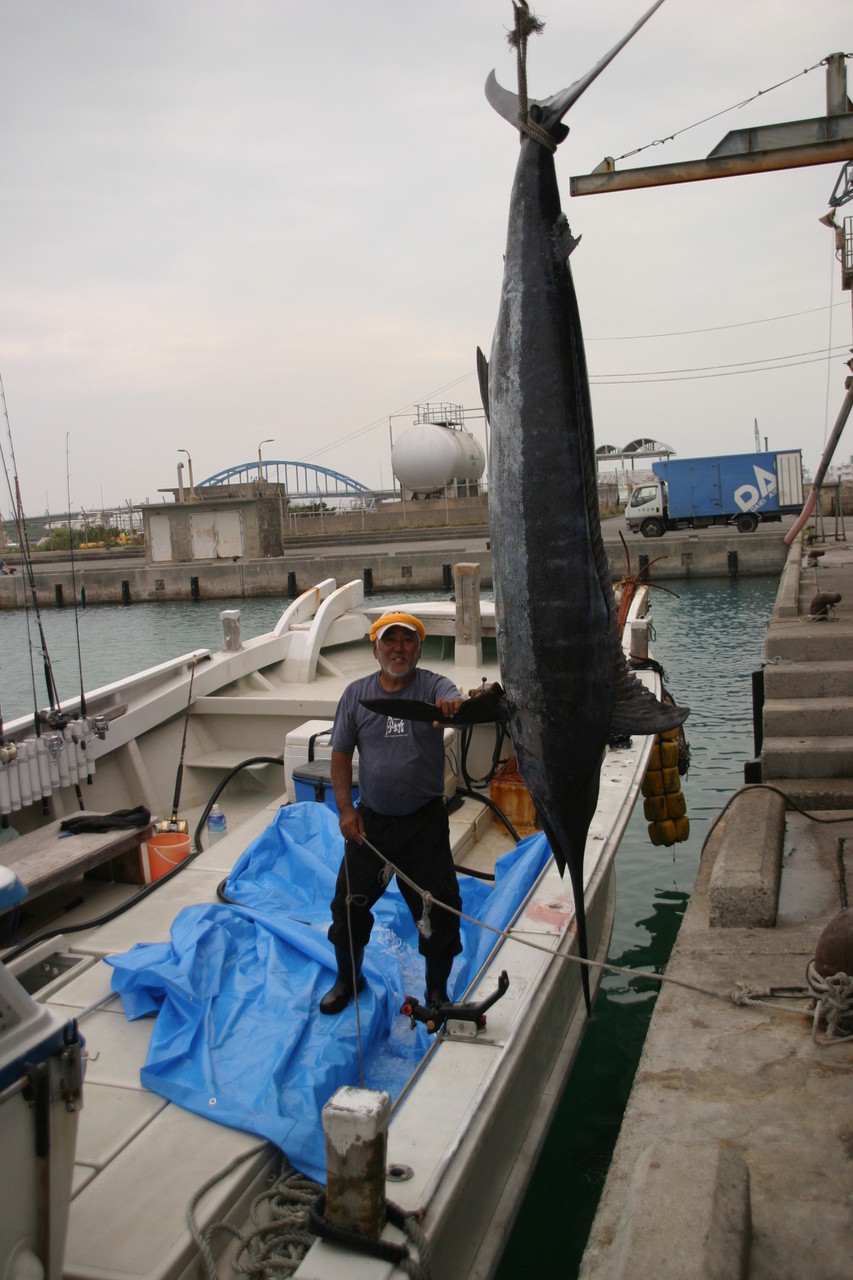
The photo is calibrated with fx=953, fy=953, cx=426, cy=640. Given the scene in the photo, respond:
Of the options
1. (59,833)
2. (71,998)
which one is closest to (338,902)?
(71,998)

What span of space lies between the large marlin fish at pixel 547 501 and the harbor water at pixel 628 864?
2635 mm

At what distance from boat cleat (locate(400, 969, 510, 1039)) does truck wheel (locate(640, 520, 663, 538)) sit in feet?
109

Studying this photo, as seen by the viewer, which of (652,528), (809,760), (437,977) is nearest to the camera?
(437,977)

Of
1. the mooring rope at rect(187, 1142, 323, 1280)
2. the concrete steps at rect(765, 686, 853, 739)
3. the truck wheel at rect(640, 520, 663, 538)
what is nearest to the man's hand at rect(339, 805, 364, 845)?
the mooring rope at rect(187, 1142, 323, 1280)

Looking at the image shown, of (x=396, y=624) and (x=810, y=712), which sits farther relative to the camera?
(x=810, y=712)

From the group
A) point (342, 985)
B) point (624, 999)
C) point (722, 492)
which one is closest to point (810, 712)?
point (624, 999)

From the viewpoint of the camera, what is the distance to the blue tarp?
10.4ft

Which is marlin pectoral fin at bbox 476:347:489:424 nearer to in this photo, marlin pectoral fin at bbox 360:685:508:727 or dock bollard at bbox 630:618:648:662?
marlin pectoral fin at bbox 360:685:508:727

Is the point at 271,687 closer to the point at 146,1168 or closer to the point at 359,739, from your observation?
the point at 359,739

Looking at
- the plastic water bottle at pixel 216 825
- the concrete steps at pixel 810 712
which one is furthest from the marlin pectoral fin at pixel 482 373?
the plastic water bottle at pixel 216 825

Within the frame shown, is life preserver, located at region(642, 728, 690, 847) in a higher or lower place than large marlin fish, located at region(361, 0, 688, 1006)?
lower

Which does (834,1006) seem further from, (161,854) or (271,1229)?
(161,854)

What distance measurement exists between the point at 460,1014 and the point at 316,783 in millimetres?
2537

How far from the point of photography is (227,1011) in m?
3.62
